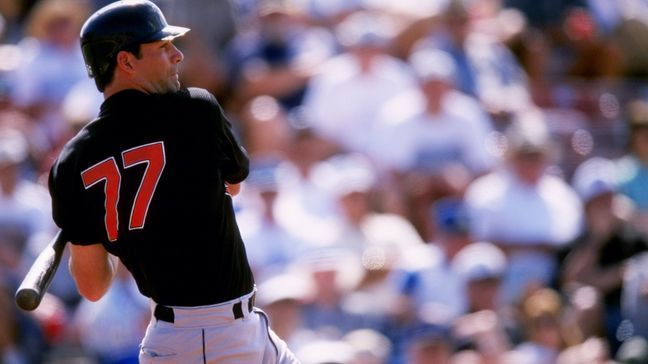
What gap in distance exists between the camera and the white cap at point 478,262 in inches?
311

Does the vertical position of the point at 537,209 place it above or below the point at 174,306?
below

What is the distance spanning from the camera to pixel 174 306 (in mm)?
3932

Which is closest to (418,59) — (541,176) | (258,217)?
(541,176)

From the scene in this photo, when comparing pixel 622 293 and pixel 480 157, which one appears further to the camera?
pixel 480 157

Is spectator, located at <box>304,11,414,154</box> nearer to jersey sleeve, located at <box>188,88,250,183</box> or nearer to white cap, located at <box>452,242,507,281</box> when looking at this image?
white cap, located at <box>452,242,507,281</box>

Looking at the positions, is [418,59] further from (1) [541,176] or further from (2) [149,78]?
(2) [149,78]

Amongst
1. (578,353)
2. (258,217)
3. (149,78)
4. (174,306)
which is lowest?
(578,353)

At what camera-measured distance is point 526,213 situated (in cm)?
864

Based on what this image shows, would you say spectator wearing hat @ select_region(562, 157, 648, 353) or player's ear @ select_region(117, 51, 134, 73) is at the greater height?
player's ear @ select_region(117, 51, 134, 73)

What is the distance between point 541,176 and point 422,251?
3.82ft

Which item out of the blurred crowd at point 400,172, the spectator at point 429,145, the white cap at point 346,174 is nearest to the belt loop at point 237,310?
the blurred crowd at point 400,172

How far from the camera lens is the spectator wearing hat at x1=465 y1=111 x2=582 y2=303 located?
8516mm

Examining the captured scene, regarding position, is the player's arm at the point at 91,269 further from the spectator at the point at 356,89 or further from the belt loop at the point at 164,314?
the spectator at the point at 356,89

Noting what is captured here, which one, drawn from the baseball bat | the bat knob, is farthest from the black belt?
the bat knob
